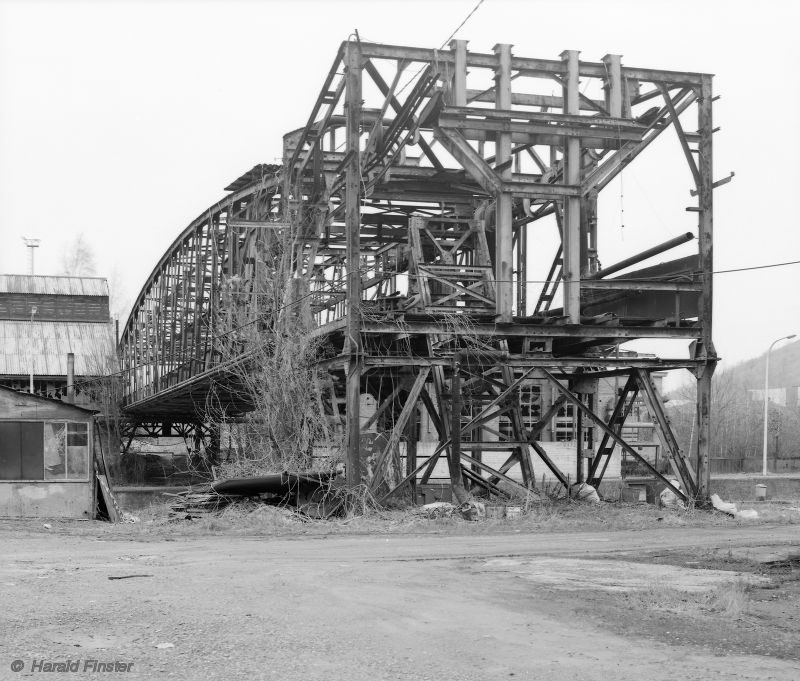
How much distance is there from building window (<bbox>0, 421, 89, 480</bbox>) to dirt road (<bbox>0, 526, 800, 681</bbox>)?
969 cm

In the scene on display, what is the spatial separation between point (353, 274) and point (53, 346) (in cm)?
4820

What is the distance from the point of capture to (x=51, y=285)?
72.1 m

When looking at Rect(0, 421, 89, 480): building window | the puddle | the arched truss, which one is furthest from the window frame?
the puddle

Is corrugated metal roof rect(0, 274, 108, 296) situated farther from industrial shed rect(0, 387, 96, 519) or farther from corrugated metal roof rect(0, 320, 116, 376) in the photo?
industrial shed rect(0, 387, 96, 519)

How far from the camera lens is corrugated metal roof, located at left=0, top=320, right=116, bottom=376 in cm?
6175

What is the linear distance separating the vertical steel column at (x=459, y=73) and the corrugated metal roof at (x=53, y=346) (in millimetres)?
40970

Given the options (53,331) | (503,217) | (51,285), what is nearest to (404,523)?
(503,217)

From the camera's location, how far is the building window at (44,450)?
26.4 meters

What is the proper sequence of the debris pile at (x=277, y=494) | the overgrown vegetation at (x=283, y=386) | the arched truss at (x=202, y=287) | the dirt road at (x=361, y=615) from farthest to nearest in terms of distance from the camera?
the arched truss at (x=202, y=287), the overgrown vegetation at (x=283, y=386), the debris pile at (x=277, y=494), the dirt road at (x=361, y=615)

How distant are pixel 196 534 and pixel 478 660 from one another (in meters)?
12.2

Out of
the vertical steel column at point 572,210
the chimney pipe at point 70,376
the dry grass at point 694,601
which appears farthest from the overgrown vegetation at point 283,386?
the chimney pipe at point 70,376

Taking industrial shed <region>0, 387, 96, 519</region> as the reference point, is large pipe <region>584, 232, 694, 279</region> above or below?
above

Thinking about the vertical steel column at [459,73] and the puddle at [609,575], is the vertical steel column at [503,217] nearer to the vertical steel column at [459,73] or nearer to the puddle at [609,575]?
the vertical steel column at [459,73]

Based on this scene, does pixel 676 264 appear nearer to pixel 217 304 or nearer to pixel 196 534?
pixel 196 534
